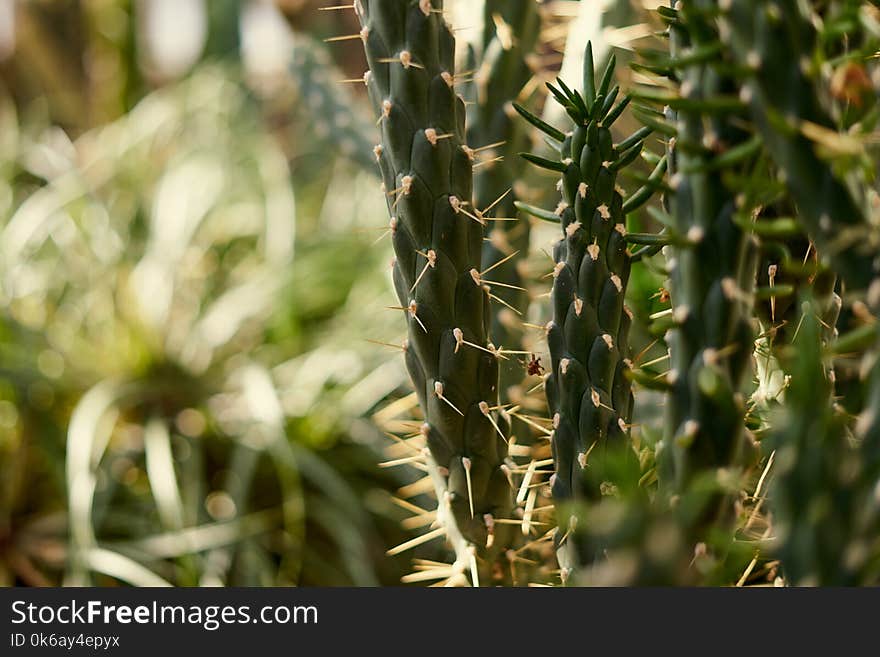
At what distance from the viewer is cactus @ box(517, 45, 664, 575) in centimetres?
43

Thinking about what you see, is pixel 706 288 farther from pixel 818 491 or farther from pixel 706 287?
pixel 818 491

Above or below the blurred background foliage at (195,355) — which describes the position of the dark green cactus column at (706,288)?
above

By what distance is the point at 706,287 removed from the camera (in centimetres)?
35

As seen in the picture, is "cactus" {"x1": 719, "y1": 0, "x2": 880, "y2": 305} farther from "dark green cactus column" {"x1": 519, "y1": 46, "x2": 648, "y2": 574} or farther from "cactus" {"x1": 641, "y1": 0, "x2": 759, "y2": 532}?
"dark green cactus column" {"x1": 519, "y1": 46, "x2": 648, "y2": 574}

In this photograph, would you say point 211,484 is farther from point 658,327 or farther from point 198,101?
point 658,327

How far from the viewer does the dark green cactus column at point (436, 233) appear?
480 mm

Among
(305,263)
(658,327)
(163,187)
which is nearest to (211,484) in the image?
(305,263)

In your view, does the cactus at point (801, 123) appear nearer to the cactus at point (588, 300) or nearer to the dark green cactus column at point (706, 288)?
the dark green cactus column at point (706, 288)

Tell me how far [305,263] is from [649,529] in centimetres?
164

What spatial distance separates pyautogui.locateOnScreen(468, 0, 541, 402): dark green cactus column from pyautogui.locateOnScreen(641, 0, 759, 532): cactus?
0.36 metres

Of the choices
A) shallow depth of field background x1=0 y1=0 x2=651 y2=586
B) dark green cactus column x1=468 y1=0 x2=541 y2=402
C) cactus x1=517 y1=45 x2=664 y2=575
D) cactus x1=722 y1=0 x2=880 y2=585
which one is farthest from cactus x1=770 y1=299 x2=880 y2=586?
shallow depth of field background x1=0 y1=0 x2=651 y2=586

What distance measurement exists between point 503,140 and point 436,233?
0.30 m

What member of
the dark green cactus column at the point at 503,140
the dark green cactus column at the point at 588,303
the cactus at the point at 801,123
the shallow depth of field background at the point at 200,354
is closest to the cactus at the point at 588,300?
the dark green cactus column at the point at 588,303

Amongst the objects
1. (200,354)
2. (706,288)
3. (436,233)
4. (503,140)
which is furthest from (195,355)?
(706,288)
